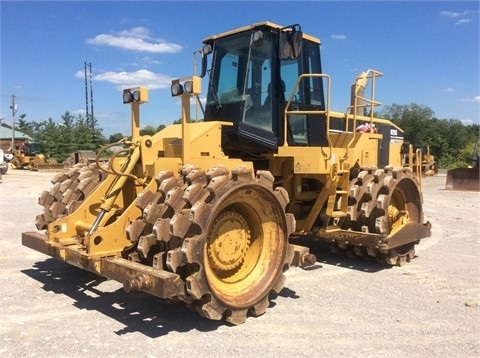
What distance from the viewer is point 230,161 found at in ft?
17.9

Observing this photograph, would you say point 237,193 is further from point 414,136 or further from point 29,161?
point 414,136

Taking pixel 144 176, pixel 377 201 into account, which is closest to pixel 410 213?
pixel 377 201

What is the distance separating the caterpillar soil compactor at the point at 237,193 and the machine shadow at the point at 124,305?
0.35m

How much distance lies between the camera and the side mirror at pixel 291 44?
5664 millimetres

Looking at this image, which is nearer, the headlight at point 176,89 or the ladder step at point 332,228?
the headlight at point 176,89

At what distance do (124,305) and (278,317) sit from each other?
5.46ft

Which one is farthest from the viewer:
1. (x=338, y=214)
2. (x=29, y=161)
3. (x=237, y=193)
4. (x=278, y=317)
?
(x=29, y=161)

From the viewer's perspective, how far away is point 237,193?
4.66 metres

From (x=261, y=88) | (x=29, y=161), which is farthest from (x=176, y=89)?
(x=29, y=161)

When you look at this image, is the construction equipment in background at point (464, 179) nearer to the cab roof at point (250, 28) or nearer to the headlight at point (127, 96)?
the cab roof at point (250, 28)

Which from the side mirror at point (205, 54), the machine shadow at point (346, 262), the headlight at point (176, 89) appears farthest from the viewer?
the machine shadow at point (346, 262)

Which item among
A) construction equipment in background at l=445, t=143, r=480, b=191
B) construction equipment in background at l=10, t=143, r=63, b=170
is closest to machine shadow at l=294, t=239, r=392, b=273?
construction equipment in background at l=445, t=143, r=480, b=191

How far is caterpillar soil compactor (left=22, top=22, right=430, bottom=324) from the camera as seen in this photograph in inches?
173

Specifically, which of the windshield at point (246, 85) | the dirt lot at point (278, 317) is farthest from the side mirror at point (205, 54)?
the dirt lot at point (278, 317)
